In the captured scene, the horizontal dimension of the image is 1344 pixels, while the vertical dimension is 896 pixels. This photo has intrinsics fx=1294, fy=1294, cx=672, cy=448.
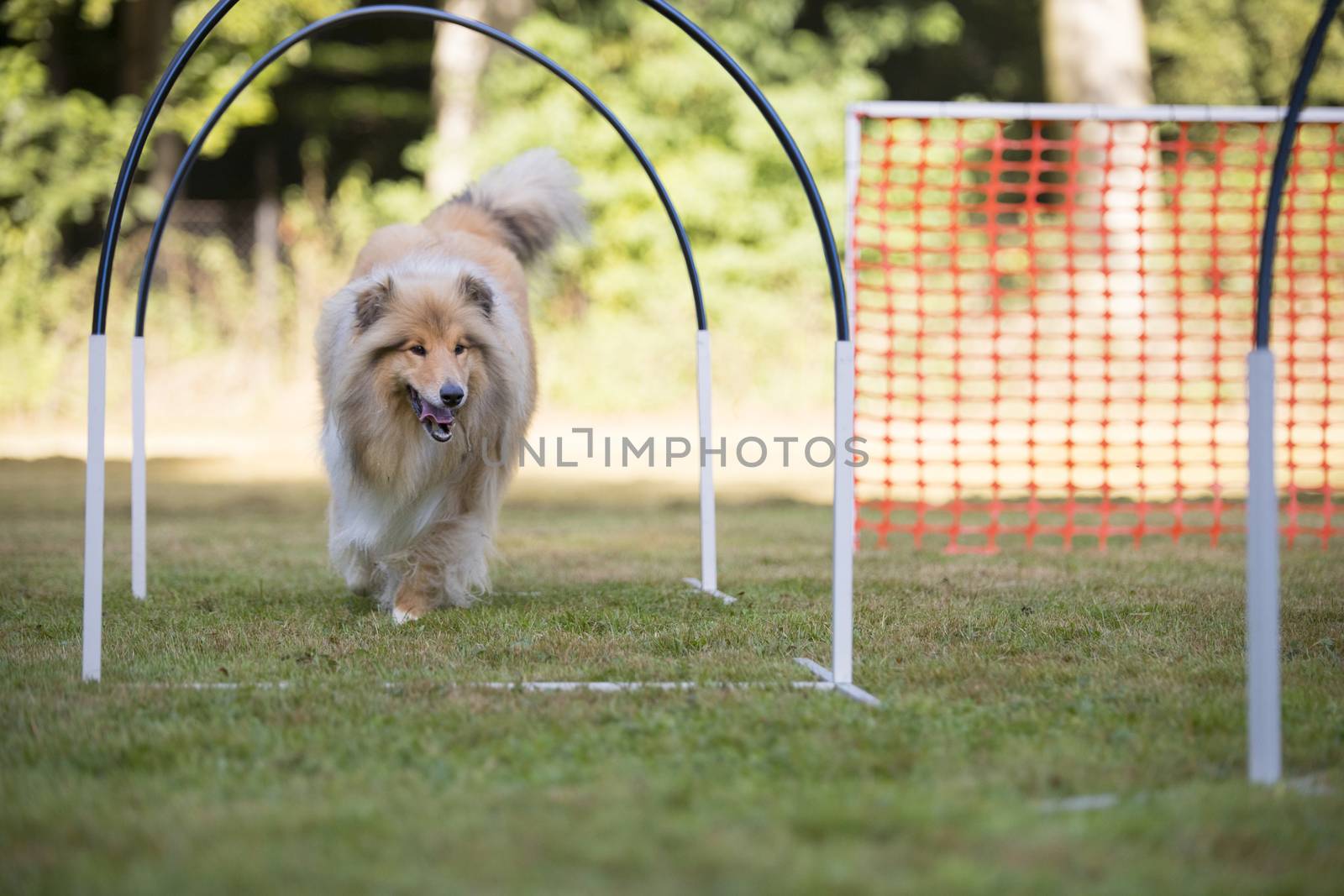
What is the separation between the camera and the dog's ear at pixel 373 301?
4.69 meters

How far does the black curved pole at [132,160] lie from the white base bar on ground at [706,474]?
7.45ft

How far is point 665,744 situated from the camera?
298 centimetres

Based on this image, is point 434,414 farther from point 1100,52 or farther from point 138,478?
point 1100,52

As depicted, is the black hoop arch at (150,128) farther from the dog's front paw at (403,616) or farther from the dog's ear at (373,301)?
the dog's front paw at (403,616)

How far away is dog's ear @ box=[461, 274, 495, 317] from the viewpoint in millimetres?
4781

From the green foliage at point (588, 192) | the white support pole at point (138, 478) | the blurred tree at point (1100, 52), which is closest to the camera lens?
the white support pole at point (138, 478)

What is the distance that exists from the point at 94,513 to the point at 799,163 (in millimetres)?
2204

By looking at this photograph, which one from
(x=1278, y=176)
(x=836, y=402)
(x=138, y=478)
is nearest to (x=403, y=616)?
(x=138, y=478)

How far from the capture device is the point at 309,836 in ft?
7.64

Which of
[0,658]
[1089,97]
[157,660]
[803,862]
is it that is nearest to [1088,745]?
[803,862]

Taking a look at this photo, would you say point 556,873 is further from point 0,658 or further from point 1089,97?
point 1089,97

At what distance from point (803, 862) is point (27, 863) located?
1.32 metres

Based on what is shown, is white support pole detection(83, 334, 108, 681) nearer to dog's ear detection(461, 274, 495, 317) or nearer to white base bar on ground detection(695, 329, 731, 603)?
dog's ear detection(461, 274, 495, 317)

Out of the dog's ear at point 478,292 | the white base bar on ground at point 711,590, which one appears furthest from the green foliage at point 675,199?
the dog's ear at point 478,292
